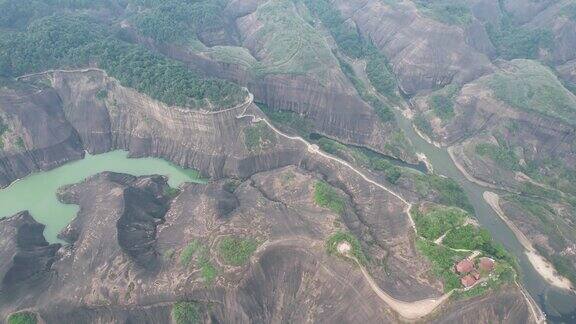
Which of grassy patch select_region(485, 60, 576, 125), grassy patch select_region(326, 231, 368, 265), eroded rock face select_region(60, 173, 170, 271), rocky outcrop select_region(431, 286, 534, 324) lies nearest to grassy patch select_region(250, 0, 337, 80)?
grassy patch select_region(485, 60, 576, 125)

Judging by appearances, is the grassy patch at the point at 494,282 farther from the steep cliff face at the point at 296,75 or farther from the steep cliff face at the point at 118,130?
the steep cliff face at the point at 296,75

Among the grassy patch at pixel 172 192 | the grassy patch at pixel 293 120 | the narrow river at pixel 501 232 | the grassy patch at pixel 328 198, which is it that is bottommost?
the grassy patch at pixel 172 192

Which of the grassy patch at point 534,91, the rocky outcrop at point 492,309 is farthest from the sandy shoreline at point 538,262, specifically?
the grassy patch at point 534,91

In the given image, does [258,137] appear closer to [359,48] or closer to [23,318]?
[23,318]

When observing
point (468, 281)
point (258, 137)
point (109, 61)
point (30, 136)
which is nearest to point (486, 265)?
point (468, 281)

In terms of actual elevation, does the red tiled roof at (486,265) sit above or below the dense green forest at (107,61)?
above

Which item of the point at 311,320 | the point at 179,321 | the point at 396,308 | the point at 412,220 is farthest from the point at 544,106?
the point at 179,321

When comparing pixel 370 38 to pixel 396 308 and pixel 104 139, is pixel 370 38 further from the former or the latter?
pixel 396 308
